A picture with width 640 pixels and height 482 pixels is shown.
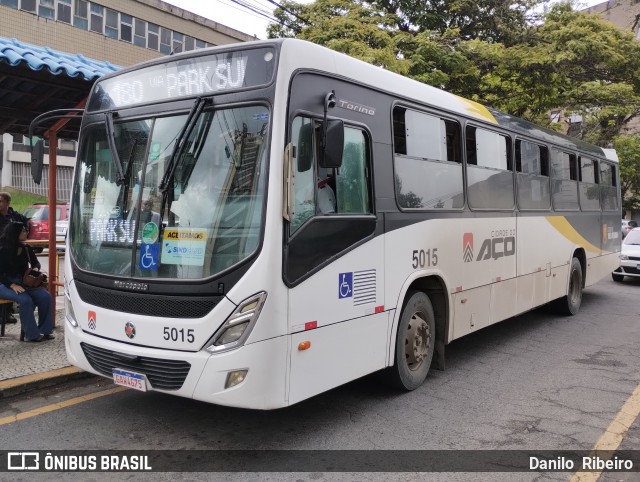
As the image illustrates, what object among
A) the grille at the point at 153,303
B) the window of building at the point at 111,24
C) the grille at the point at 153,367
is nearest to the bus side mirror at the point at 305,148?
the grille at the point at 153,303

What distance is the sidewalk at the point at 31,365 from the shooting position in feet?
16.9

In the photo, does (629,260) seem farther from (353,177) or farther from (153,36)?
(153,36)

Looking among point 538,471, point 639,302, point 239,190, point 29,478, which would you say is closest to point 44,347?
point 29,478

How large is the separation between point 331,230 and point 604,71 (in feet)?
46.0

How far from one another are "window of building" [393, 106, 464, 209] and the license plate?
267cm

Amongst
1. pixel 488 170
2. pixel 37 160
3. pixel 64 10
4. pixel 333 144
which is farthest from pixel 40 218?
pixel 333 144

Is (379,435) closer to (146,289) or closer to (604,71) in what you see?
(146,289)

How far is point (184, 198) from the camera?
3982 mm

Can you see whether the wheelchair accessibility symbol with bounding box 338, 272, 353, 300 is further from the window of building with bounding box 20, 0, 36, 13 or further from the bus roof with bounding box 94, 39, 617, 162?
the window of building with bounding box 20, 0, 36, 13

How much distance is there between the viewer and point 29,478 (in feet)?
11.8

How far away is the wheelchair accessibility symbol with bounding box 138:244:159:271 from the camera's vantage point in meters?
3.99

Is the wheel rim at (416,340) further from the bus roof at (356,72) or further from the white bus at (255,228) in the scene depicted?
the bus roof at (356,72)

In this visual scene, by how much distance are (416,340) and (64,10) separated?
1098 inches

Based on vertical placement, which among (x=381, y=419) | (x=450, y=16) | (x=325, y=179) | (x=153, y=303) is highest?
(x=450, y=16)
